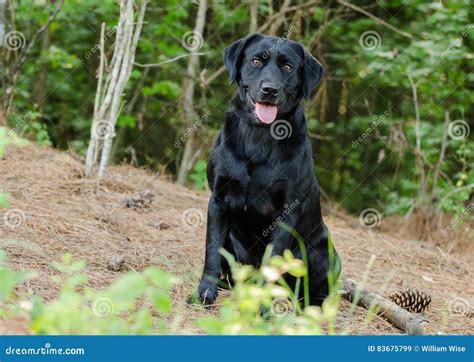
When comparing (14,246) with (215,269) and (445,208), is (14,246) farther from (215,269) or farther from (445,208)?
(445,208)

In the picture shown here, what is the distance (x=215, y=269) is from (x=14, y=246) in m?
1.17

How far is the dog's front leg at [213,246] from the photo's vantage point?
3.71 m

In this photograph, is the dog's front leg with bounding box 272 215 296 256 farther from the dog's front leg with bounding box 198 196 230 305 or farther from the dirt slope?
the dirt slope

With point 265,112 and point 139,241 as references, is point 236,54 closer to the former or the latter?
point 265,112

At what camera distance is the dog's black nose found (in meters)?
3.68

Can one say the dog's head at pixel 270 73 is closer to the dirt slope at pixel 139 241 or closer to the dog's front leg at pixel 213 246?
the dog's front leg at pixel 213 246

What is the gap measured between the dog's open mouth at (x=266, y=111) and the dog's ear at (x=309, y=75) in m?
0.32

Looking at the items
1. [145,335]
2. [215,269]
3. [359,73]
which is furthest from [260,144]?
[359,73]

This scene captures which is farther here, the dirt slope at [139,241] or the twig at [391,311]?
the dirt slope at [139,241]

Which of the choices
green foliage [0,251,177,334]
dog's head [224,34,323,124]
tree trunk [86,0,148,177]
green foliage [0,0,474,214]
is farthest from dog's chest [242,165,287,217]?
green foliage [0,0,474,214]

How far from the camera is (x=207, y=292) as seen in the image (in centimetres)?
366

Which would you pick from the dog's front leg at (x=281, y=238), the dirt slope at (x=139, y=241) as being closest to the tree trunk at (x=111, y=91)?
the dirt slope at (x=139, y=241)

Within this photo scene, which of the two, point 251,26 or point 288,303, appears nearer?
point 288,303

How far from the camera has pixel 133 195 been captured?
546 cm
